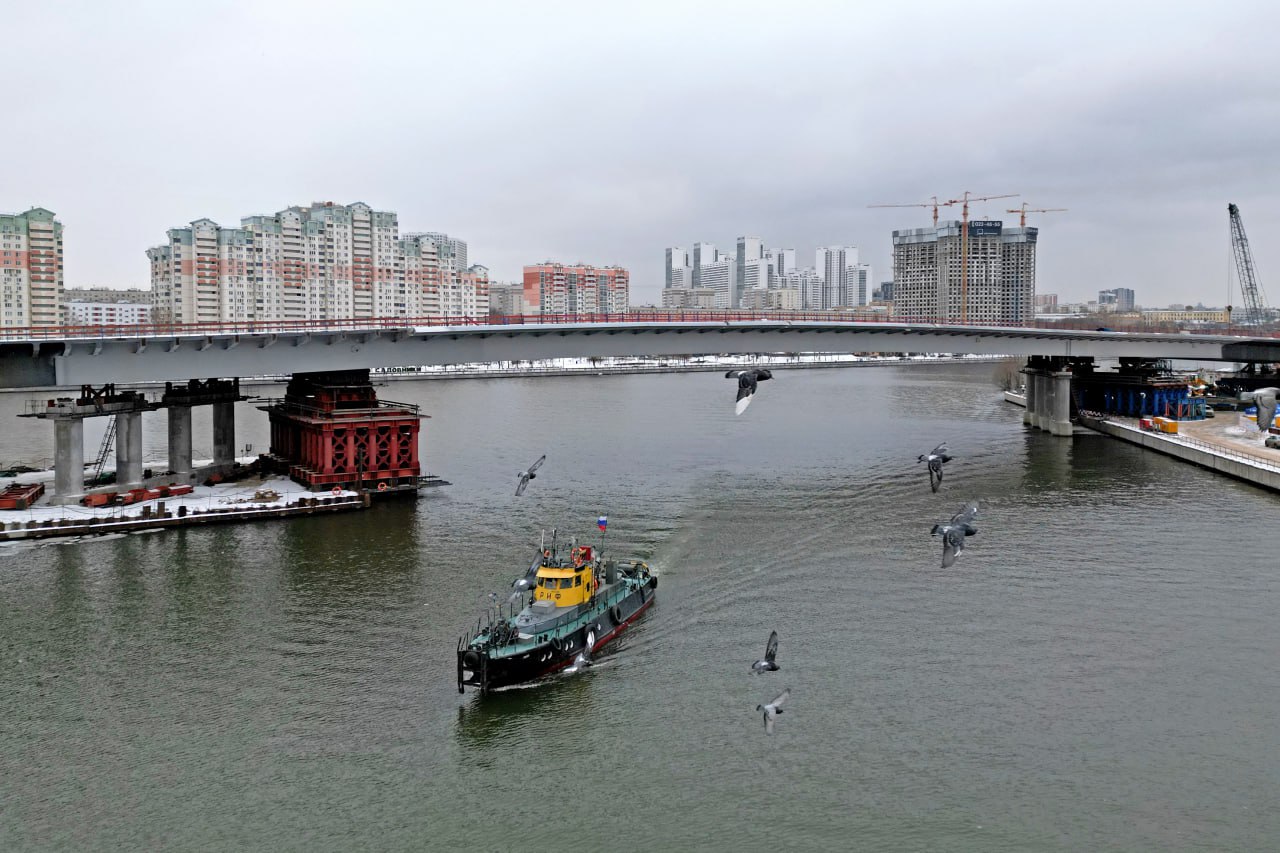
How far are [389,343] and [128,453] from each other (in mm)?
11036

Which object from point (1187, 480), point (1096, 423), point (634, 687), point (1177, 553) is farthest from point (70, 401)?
point (1096, 423)

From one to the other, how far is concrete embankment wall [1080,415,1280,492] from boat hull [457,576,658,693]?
32950 millimetres

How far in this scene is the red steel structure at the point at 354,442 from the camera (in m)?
40.8

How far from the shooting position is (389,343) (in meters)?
42.3

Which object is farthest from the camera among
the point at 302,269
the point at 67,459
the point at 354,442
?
Result: the point at 302,269

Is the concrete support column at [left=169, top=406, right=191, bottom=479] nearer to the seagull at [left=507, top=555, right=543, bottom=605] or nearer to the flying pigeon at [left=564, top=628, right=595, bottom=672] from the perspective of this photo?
the seagull at [left=507, top=555, right=543, bottom=605]

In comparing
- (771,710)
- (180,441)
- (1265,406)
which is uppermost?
(1265,406)

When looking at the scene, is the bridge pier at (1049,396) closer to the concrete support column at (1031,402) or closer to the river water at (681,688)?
the concrete support column at (1031,402)

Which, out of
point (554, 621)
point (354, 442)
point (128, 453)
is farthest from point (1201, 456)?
point (128, 453)

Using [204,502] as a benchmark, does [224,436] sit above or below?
above

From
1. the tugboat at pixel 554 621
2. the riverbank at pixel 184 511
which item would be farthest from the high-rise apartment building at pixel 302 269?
the tugboat at pixel 554 621

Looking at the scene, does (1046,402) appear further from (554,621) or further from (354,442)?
(554,621)

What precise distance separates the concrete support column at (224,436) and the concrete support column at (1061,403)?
48.6 meters

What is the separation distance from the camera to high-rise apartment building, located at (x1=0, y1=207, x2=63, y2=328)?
12444 cm
